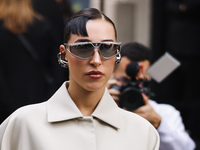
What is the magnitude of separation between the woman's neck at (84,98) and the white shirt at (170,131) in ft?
3.23

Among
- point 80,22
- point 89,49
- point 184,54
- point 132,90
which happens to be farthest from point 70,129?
point 184,54

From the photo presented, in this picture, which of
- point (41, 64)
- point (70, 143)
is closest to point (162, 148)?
point (70, 143)

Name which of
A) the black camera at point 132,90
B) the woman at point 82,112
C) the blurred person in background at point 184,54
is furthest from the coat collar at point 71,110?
the blurred person in background at point 184,54

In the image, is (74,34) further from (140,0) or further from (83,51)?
(140,0)

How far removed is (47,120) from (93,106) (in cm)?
28

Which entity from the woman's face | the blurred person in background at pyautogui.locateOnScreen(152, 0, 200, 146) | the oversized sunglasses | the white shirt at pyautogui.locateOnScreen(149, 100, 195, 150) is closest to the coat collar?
the woman's face

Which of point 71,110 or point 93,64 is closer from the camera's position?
point 93,64

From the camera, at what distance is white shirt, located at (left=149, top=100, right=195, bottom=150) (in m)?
3.78

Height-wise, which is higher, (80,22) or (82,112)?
(80,22)

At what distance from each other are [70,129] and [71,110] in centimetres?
11

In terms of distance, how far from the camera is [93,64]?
273cm

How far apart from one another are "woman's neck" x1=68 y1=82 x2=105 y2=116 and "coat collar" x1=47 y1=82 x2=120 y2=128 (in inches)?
1.3

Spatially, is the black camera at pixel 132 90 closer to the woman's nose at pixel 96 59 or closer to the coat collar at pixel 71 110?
the coat collar at pixel 71 110

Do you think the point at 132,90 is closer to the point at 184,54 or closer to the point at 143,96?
the point at 143,96
